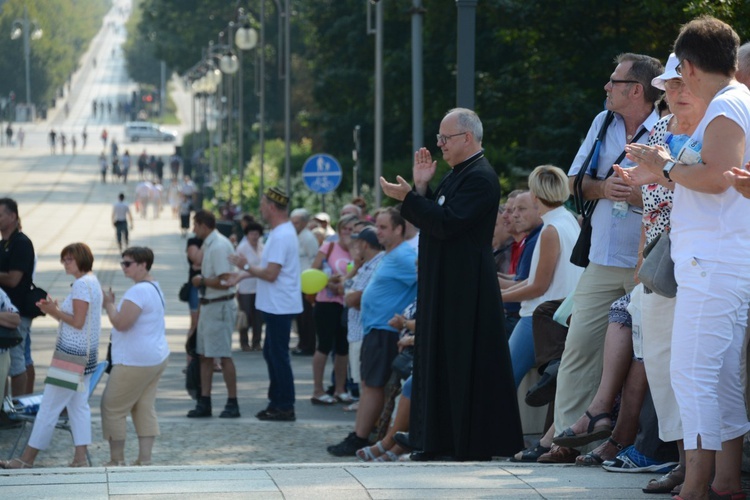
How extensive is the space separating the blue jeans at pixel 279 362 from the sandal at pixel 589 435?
22.1ft

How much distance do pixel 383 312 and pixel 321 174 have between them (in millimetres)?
18883

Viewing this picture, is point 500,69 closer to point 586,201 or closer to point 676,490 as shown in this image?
point 586,201

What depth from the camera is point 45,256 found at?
1631 inches

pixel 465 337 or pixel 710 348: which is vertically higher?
pixel 710 348

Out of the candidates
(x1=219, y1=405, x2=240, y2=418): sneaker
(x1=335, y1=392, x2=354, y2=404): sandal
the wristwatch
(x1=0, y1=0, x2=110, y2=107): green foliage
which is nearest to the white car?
(x1=0, y1=0, x2=110, y2=107): green foliage

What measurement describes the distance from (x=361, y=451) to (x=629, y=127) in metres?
4.11

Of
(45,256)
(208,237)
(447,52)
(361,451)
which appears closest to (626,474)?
(361,451)

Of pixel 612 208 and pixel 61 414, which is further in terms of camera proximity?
pixel 61 414

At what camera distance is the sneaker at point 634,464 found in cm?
691

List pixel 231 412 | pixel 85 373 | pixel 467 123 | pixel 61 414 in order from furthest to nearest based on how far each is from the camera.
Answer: pixel 231 412, pixel 61 414, pixel 85 373, pixel 467 123

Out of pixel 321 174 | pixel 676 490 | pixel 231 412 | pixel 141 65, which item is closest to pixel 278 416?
pixel 231 412

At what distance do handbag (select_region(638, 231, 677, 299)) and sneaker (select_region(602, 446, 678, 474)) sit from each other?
3.72ft

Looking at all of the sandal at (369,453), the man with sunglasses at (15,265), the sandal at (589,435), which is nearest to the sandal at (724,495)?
the sandal at (589,435)

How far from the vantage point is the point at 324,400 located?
49.4 ft
